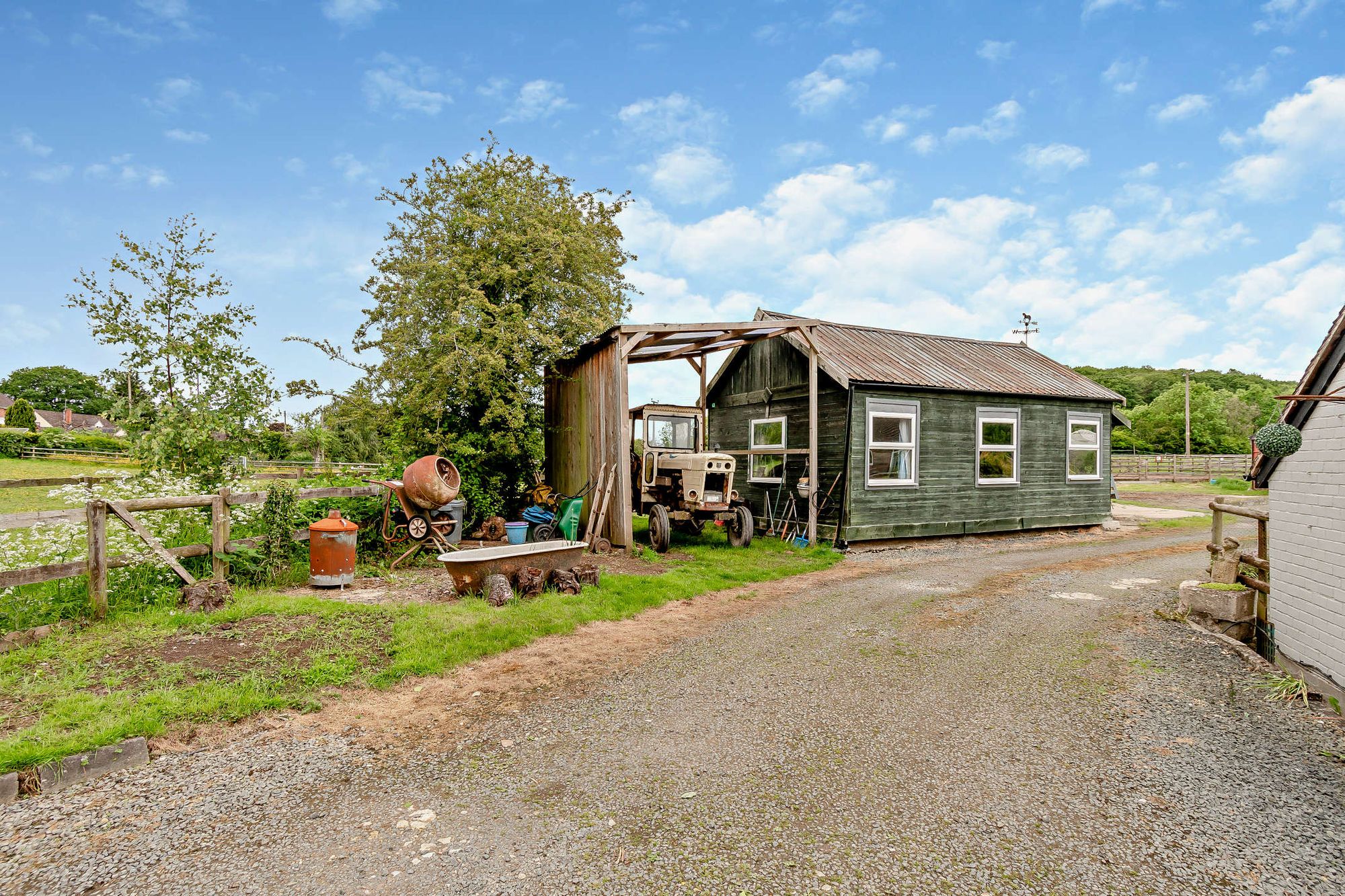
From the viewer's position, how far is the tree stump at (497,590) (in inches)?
289

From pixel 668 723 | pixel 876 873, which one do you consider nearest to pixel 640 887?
pixel 876 873

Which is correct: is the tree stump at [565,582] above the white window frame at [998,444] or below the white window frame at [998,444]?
below

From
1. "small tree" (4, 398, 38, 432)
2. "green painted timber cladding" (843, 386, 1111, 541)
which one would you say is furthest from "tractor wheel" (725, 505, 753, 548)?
"small tree" (4, 398, 38, 432)

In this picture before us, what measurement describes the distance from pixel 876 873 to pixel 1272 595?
544 cm

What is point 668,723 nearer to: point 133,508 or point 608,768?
point 608,768

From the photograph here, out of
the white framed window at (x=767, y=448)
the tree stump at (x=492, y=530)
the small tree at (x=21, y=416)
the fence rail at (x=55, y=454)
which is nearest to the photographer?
the tree stump at (x=492, y=530)

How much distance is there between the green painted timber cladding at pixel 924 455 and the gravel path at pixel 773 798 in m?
7.27

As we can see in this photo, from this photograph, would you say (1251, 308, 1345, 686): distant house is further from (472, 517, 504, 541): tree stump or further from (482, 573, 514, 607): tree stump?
(472, 517, 504, 541): tree stump

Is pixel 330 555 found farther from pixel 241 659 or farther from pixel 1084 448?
pixel 1084 448

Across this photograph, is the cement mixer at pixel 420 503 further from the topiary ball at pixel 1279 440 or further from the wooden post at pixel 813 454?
the topiary ball at pixel 1279 440

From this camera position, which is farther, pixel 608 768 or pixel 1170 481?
pixel 1170 481

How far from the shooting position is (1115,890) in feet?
8.95

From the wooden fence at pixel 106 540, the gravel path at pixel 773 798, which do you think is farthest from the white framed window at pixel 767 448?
the wooden fence at pixel 106 540

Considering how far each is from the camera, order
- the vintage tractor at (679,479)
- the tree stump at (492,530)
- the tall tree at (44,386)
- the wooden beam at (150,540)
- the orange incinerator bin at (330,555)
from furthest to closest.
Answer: the tall tree at (44,386)
the tree stump at (492,530)
the vintage tractor at (679,479)
the orange incinerator bin at (330,555)
the wooden beam at (150,540)
